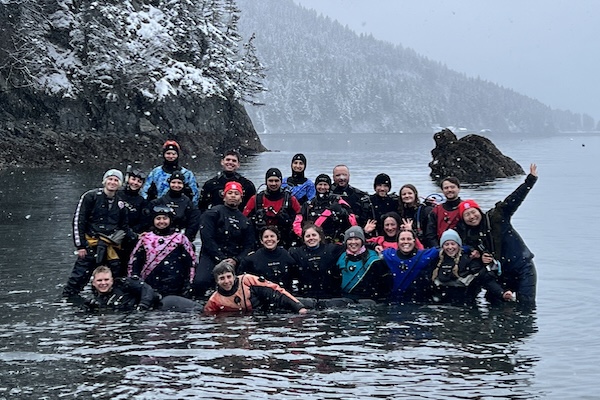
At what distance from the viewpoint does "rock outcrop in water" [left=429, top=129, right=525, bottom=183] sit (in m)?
47.7

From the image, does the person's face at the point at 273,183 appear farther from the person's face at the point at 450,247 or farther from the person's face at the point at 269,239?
the person's face at the point at 450,247

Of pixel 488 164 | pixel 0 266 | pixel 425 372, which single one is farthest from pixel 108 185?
pixel 488 164

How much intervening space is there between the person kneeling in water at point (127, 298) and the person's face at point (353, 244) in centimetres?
263

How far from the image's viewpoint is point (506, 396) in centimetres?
802

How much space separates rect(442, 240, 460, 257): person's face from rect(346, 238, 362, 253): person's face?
1.38 meters

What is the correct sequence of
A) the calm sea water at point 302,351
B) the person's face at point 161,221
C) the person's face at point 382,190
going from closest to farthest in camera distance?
the calm sea water at point 302,351 → the person's face at point 161,221 → the person's face at point 382,190

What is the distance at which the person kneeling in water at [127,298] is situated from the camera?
11.6 m

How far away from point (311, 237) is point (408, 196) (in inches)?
95.1

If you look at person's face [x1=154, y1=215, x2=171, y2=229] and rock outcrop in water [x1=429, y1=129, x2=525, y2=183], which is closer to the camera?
person's face [x1=154, y1=215, x2=171, y2=229]

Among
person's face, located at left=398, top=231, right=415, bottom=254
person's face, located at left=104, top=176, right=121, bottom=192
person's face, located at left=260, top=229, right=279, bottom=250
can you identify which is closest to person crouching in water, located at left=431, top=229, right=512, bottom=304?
person's face, located at left=398, top=231, right=415, bottom=254

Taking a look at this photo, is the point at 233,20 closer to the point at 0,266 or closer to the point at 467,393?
the point at 0,266

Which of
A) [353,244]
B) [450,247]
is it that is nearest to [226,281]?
[353,244]

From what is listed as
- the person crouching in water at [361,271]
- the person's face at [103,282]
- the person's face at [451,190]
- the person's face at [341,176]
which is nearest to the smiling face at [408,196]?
the person's face at [451,190]

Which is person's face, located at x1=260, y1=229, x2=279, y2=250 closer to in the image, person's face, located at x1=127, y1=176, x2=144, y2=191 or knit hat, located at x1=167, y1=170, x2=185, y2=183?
knit hat, located at x1=167, y1=170, x2=185, y2=183
